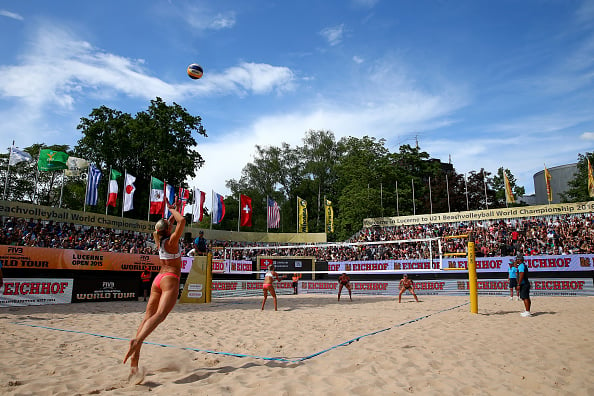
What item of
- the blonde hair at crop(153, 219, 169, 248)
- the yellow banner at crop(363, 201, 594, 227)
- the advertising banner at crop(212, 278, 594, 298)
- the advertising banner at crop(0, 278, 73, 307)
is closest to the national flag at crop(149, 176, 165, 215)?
the advertising banner at crop(212, 278, 594, 298)

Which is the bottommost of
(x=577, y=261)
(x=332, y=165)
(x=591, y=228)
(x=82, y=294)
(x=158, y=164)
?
(x=82, y=294)

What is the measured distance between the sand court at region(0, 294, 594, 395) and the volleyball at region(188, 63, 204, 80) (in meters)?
7.75

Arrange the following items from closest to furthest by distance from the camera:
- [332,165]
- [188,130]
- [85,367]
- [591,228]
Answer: [85,367]
[591,228]
[188,130]
[332,165]

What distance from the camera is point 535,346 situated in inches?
234

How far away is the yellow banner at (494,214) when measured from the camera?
23844 millimetres

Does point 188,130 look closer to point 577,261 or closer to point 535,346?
point 577,261

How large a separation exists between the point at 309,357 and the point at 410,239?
58.1 ft

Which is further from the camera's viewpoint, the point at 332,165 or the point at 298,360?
the point at 332,165

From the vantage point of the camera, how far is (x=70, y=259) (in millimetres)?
14148

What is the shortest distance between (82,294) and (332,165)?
36.0m

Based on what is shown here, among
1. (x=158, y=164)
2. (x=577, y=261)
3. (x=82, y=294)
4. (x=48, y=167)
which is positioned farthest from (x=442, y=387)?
(x=158, y=164)

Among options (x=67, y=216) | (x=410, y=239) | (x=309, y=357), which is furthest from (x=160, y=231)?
(x=67, y=216)

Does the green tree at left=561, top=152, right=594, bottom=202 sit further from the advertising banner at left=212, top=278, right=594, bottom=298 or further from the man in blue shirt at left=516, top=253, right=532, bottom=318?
the man in blue shirt at left=516, top=253, right=532, bottom=318

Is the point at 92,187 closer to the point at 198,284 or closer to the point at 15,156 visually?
the point at 15,156
